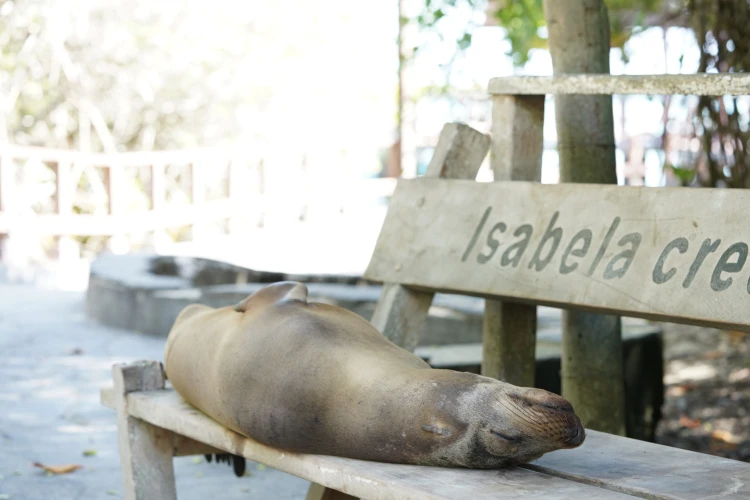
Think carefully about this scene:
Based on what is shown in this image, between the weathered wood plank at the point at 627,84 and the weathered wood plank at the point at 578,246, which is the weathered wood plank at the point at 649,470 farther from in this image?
the weathered wood plank at the point at 627,84

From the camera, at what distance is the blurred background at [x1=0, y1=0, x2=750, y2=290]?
997 centimetres

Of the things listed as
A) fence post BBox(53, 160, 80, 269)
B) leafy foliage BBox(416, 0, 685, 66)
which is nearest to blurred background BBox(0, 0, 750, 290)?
fence post BBox(53, 160, 80, 269)

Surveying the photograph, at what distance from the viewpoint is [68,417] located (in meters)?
4.31

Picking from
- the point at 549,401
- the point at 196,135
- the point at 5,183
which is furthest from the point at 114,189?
the point at 549,401

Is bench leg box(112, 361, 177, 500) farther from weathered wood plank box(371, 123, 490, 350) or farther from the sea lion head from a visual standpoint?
the sea lion head

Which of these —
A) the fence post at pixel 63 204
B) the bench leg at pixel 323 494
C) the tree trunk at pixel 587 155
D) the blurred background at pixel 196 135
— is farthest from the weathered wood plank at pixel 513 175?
the fence post at pixel 63 204

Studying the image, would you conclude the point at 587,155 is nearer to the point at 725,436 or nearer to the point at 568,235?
the point at 568,235

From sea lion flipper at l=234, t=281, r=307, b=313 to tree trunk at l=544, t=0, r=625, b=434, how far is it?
3.49ft

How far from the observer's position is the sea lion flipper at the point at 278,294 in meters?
2.24

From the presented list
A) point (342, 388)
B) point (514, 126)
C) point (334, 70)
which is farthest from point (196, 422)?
point (334, 70)

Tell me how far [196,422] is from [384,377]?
0.55 metres

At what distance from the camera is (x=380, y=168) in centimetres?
1950

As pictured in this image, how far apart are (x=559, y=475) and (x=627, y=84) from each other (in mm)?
960

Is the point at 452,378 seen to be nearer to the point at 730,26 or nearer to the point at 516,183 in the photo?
the point at 516,183
